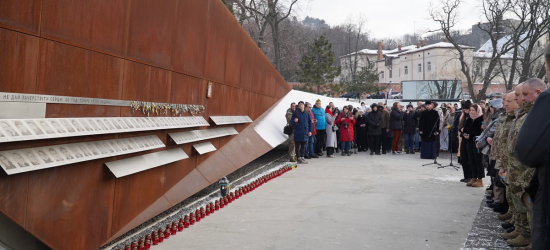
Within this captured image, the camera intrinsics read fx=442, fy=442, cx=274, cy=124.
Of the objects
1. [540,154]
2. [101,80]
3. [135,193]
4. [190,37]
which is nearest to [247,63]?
[190,37]

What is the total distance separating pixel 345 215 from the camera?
20.0 feet

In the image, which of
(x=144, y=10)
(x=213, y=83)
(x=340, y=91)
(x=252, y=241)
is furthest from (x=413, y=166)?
(x=340, y=91)

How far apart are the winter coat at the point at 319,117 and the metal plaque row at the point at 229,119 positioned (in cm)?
484

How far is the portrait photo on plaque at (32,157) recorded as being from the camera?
297 centimetres

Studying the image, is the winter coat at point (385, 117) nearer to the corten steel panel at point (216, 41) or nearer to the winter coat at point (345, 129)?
the winter coat at point (345, 129)

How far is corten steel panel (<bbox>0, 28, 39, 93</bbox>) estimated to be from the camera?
9.23 ft

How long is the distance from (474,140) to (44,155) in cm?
736

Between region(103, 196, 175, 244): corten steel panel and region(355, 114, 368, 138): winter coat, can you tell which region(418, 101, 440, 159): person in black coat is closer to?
region(355, 114, 368, 138): winter coat

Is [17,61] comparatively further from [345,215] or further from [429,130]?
[429,130]

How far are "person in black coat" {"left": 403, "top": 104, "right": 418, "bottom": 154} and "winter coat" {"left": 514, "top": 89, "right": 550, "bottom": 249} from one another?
13.7 metres

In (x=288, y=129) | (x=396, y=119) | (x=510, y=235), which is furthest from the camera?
(x=396, y=119)

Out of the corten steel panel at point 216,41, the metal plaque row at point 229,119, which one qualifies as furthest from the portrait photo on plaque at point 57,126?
the metal plaque row at point 229,119

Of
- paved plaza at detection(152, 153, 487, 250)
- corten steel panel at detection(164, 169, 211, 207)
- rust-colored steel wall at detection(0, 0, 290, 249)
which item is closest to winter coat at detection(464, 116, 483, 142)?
paved plaza at detection(152, 153, 487, 250)

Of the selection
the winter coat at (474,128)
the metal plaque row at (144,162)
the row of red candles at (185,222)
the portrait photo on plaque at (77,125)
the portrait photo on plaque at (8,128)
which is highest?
the winter coat at (474,128)
